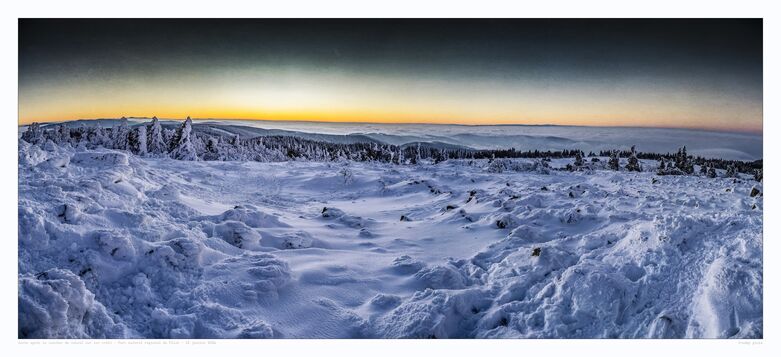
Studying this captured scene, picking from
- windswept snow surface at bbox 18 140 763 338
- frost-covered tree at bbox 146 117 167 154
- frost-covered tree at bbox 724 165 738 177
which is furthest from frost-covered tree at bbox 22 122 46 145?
frost-covered tree at bbox 146 117 167 154

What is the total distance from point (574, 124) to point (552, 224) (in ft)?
9.79

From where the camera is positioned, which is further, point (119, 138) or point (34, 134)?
point (119, 138)

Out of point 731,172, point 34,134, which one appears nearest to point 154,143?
point 34,134

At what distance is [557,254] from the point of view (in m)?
5.35

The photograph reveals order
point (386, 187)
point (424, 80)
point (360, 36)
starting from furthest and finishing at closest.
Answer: point (386, 187), point (424, 80), point (360, 36)

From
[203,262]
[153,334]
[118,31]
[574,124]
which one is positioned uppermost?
[118,31]

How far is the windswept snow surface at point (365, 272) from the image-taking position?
13.6ft

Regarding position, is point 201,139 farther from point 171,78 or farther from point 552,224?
point 552,224

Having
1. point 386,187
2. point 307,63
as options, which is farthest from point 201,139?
point 307,63

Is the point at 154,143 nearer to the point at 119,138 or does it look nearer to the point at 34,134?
the point at 119,138

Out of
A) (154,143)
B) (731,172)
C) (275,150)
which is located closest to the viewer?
(731,172)

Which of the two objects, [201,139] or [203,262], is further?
Result: [201,139]

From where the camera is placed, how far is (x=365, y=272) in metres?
5.69

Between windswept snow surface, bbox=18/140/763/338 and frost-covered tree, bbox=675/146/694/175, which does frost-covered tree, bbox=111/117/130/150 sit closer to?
windswept snow surface, bbox=18/140/763/338
